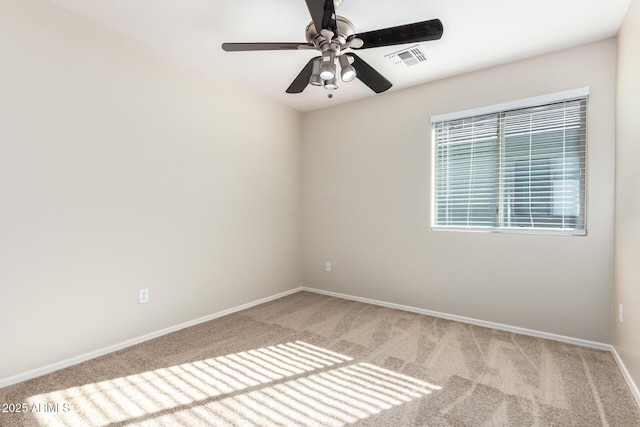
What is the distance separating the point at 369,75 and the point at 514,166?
161cm

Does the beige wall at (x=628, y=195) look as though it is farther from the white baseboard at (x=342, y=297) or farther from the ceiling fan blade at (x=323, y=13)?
the ceiling fan blade at (x=323, y=13)

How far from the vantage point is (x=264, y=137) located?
3.61 metres

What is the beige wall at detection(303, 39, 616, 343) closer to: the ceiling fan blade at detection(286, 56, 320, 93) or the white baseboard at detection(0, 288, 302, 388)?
the ceiling fan blade at detection(286, 56, 320, 93)

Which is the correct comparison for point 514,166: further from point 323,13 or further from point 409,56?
point 323,13

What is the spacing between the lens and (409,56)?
258 cm

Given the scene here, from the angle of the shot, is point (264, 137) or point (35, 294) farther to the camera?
point (264, 137)

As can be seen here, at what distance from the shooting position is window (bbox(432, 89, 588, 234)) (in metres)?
2.50

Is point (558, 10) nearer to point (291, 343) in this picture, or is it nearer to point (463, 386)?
point (463, 386)

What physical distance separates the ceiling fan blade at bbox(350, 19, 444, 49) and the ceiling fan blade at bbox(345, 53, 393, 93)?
0.67 feet

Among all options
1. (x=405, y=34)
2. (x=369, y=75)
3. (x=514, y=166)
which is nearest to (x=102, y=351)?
(x=369, y=75)

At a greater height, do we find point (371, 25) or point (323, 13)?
point (371, 25)

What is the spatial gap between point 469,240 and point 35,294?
342cm

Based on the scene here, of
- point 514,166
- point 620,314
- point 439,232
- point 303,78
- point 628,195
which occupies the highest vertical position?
point 303,78

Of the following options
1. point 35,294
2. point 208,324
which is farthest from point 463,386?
point 35,294
